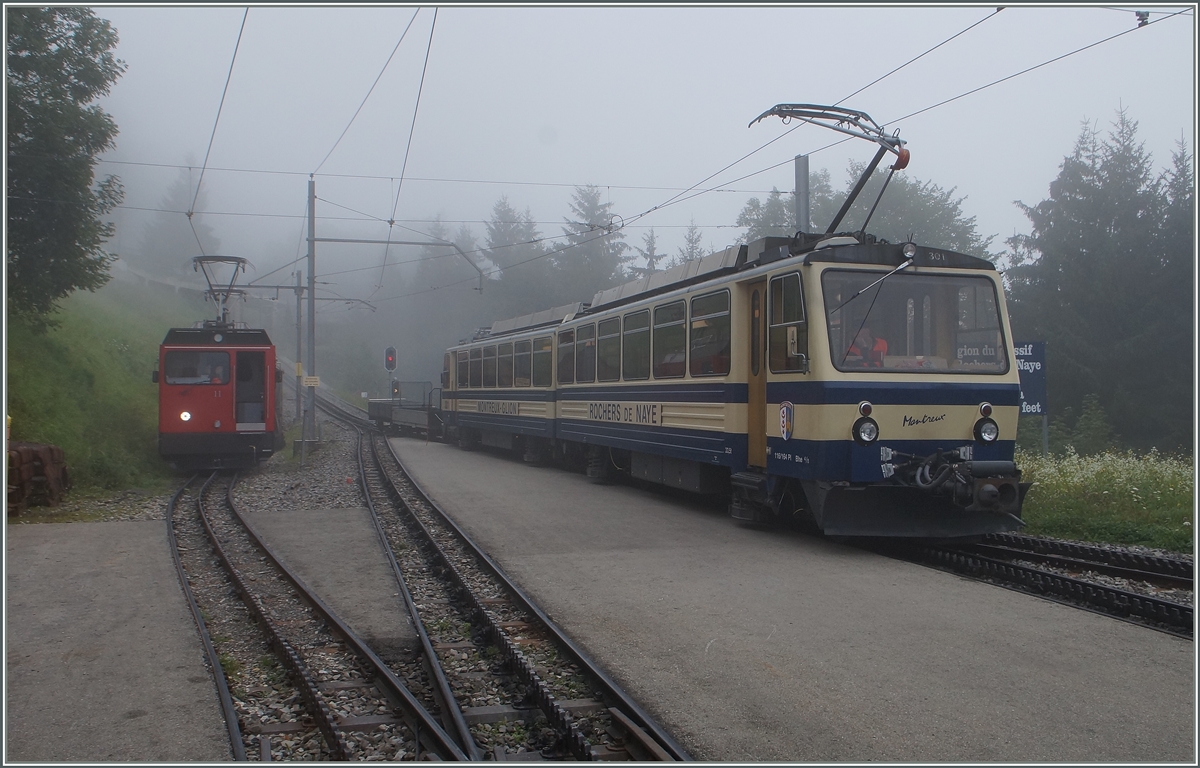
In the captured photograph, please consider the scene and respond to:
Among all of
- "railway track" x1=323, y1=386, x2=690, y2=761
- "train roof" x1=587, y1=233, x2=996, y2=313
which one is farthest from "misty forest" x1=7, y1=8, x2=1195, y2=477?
"railway track" x1=323, y1=386, x2=690, y2=761

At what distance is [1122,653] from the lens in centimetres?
547

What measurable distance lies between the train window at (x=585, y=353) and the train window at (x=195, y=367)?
7540 millimetres

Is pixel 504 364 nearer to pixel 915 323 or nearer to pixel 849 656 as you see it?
pixel 915 323

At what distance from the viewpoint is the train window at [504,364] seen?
67.6ft

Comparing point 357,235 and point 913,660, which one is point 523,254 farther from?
point 913,660

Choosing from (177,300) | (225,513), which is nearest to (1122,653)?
(225,513)

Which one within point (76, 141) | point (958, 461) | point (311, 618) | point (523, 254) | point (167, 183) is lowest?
point (311, 618)

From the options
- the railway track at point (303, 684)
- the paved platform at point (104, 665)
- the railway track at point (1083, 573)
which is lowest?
the railway track at point (303, 684)

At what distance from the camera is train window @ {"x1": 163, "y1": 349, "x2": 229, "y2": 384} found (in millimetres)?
17578

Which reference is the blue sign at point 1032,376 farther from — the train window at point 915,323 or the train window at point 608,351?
the train window at point 608,351

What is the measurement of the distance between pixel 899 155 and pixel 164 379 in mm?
14526

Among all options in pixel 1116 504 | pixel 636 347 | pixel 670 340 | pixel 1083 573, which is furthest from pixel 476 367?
pixel 1083 573

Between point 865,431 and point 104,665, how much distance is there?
21.6 ft

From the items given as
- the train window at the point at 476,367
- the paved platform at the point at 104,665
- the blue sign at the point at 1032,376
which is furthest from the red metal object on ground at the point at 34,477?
the blue sign at the point at 1032,376
